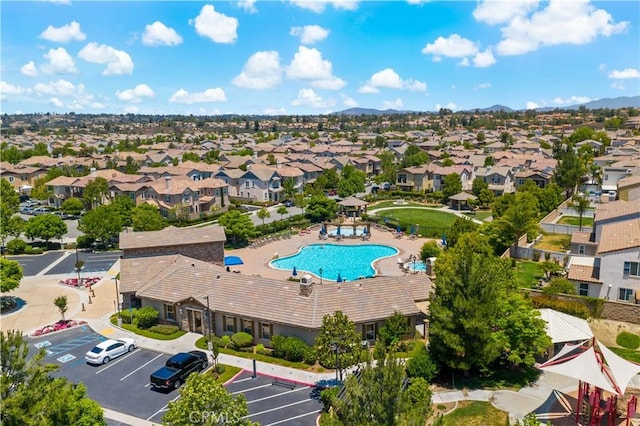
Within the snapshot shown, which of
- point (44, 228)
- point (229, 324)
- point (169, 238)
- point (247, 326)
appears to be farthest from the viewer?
point (44, 228)

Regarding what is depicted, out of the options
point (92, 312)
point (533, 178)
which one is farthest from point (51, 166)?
point (533, 178)

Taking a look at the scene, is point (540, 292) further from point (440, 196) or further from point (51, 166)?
point (51, 166)

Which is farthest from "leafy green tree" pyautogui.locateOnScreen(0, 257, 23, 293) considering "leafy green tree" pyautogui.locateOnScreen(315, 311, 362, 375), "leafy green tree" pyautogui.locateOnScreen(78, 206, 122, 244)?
"leafy green tree" pyautogui.locateOnScreen(315, 311, 362, 375)

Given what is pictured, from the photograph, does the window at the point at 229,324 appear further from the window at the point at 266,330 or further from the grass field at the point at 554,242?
the grass field at the point at 554,242

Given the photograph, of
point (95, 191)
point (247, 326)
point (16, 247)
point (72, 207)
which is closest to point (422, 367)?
point (247, 326)

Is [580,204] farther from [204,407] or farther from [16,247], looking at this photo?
[16,247]

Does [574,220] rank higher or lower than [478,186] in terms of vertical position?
lower
